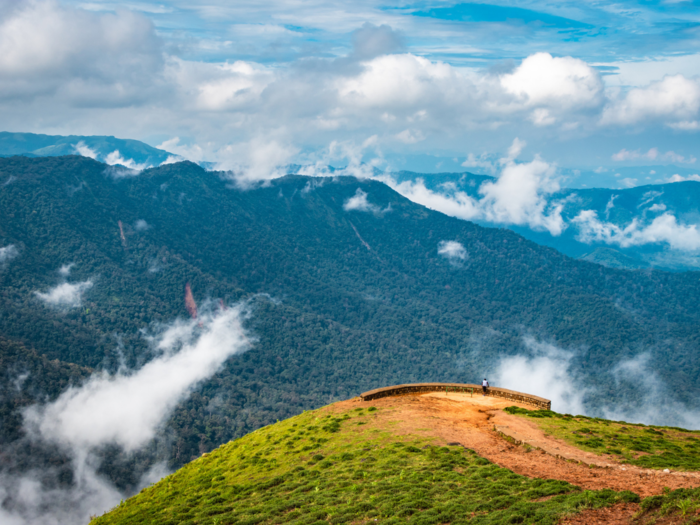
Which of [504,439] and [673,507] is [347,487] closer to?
[504,439]

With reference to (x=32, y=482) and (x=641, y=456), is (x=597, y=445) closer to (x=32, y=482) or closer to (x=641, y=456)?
(x=641, y=456)

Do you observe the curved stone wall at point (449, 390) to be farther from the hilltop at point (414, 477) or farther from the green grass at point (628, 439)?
the green grass at point (628, 439)

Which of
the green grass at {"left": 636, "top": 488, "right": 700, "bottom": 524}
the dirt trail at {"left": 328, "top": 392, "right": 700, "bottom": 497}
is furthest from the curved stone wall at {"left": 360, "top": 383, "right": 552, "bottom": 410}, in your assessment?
the green grass at {"left": 636, "top": 488, "right": 700, "bottom": 524}

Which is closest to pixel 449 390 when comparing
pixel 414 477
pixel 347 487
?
pixel 414 477

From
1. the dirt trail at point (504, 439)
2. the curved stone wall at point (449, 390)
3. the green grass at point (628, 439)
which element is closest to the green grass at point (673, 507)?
the dirt trail at point (504, 439)

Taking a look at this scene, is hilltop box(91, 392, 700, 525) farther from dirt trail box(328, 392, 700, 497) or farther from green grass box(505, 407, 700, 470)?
green grass box(505, 407, 700, 470)
